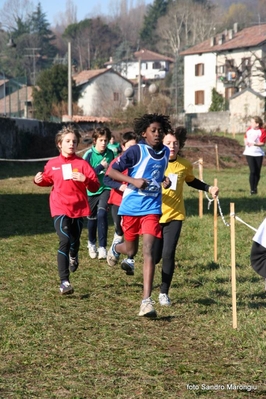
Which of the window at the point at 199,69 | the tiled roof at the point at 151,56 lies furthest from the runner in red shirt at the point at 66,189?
the tiled roof at the point at 151,56

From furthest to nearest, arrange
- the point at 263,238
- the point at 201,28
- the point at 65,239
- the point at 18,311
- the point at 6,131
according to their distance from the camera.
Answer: the point at 201,28 → the point at 6,131 → the point at 65,239 → the point at 18,311 → the point at 263,238

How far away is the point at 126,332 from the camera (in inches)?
277

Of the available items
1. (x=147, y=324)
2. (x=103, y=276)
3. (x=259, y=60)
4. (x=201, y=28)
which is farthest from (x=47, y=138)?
(x=201, y=28)

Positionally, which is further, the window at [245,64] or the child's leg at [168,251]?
the window at [245,64]

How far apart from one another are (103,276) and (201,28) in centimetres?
11364

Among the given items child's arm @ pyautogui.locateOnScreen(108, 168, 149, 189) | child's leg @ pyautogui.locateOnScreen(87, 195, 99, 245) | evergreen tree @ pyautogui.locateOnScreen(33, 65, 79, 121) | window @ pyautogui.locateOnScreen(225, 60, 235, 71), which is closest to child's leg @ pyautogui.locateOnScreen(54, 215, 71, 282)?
child's arm @ pyautogui.locateOnScreen(108, 168, 149, 189)

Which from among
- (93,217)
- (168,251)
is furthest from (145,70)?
(168,251)

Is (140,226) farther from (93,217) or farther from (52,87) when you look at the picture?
(52,87)

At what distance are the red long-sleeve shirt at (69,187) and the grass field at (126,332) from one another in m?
0.90

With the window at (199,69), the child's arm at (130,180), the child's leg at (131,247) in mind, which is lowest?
the child's leg at (131,247)

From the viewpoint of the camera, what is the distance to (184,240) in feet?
43.5

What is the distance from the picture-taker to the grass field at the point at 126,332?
18.2ft

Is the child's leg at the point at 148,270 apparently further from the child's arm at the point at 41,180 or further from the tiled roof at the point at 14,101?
the tiled roof at the point at 14,101

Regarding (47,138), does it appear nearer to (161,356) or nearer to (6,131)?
(6,131)
